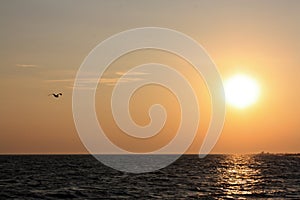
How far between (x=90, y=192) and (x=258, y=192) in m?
19.8

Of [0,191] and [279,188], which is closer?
[0,191]

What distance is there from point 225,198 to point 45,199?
19.0 meters

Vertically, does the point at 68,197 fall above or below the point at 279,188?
below

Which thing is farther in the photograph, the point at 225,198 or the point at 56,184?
the point at 56,184

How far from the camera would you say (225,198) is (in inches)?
2323

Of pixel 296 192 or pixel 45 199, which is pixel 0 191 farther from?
pixel 296 192

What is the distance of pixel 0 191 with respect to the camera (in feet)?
208

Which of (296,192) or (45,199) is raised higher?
(296,192)

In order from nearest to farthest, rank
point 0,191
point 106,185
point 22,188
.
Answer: point 0,191 < point 22,188 < point 106,185

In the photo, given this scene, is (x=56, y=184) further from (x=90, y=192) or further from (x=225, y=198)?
(x=225, y=198)

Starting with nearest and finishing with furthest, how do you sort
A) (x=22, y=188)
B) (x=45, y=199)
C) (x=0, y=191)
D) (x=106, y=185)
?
1. (x=45, y=199)
2. (x=0, y=191)
3. (x=22, y=188)
4. (x=106, y=185)

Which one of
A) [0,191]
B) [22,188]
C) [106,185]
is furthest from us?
[106,185]

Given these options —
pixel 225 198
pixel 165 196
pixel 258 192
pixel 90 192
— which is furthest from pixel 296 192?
pixel 90 192

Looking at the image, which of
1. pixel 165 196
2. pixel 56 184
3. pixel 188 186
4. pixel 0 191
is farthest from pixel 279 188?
pixel 0 191
